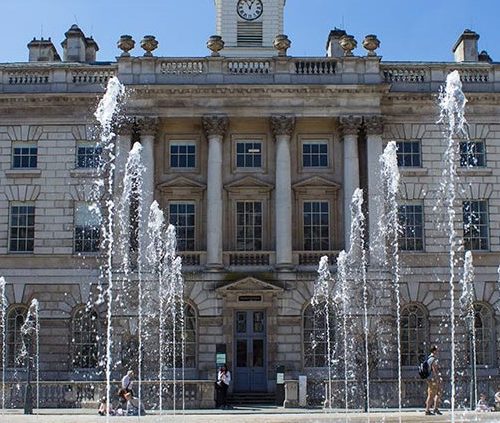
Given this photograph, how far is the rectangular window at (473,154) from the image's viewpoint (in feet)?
124

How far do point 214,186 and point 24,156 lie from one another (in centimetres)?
826

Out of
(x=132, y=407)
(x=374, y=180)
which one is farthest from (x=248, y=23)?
(x=132, y=407)

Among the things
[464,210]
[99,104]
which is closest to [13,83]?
[99,104]

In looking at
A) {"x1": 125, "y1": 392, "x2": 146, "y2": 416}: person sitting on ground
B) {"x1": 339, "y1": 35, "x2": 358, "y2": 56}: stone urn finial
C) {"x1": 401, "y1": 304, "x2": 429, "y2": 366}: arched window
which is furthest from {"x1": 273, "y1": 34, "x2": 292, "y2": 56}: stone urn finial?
{"x1": 125, "y1": 392, "x2": 146, "y2": 416}: person sitting on ground

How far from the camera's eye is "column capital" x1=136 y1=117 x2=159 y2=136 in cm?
3706

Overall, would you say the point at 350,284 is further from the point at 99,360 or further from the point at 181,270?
the point at 99,360

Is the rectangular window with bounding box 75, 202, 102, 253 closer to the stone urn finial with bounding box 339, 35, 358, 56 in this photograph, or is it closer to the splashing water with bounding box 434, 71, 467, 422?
the stone urn finial with bounding box 339, 35, 358, 56

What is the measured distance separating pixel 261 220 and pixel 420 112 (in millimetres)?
8173

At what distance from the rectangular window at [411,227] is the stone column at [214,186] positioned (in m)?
7.55

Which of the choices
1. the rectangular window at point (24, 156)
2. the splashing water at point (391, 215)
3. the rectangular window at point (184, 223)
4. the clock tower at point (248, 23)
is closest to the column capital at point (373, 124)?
the splashing water at point (391, 215)

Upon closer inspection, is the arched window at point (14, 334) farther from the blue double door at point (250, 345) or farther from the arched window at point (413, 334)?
the arched window at point (413, 334)

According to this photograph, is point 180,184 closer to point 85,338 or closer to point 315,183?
point 315,183

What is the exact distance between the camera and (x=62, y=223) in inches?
1458

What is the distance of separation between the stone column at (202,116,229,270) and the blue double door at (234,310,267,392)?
2.43 m
